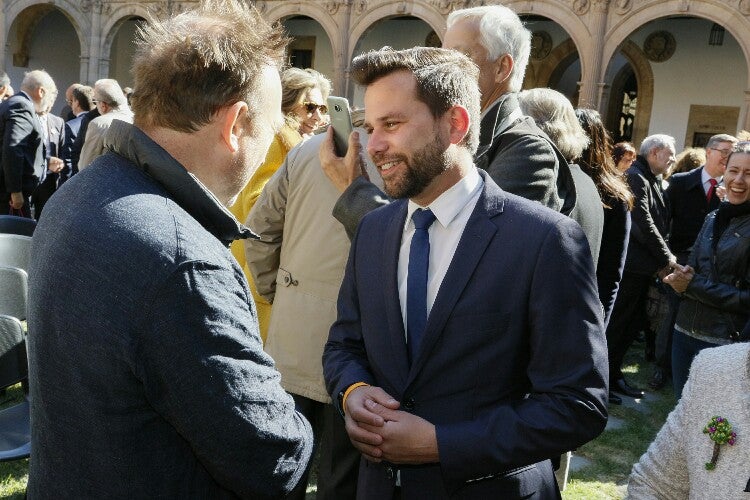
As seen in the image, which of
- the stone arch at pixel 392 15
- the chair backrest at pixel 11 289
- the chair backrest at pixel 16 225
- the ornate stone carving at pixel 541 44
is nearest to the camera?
the chair backrest at pixel 11 289

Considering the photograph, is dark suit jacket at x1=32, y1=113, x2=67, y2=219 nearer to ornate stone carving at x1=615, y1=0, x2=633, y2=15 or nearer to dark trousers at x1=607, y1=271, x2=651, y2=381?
dark trousers at x1=607, y1=271, x2=651, y2=381

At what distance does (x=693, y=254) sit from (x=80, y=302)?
161 inches

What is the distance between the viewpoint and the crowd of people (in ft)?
4.27

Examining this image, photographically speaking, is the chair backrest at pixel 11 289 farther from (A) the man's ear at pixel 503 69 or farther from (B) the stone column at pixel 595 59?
(B) the stone column at pixel 595 59

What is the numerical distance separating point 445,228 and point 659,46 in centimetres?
1597

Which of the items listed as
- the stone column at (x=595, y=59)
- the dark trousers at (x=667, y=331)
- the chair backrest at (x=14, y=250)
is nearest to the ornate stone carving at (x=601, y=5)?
the stone column at (x=595, y=59)

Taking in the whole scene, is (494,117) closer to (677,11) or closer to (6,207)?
(6,207)

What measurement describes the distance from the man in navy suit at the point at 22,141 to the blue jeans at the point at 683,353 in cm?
640

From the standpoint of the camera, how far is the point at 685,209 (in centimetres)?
686

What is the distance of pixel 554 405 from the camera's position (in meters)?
1.69

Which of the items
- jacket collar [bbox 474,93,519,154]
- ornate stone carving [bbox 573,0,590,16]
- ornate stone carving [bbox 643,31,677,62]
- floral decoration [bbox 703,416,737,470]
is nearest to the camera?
floral decoration [bbox 703,416,737,470]

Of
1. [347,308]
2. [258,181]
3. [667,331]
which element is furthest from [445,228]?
[667,331]

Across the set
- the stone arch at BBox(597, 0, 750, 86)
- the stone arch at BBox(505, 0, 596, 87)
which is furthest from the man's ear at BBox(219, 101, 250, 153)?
the stone arch at BBox(505, 0, 596, 87)

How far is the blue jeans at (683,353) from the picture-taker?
4102 millimetres
